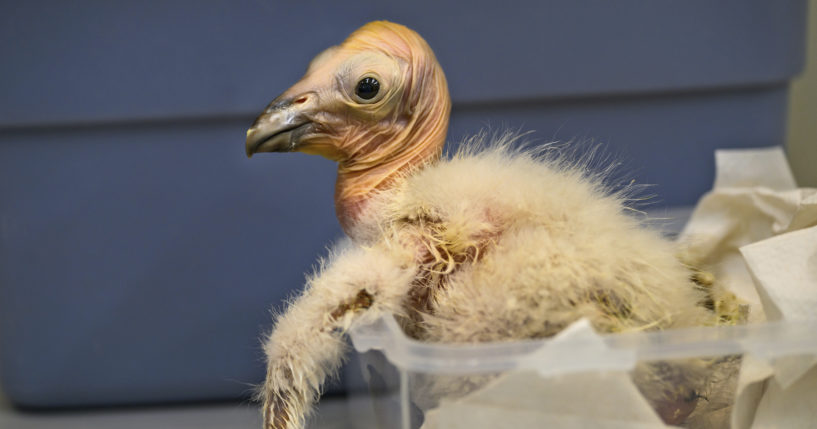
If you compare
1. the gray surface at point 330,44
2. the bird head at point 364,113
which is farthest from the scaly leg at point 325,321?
the gray surface at point 330,44

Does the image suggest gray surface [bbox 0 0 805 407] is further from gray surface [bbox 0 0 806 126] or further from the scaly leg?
the scaly leg

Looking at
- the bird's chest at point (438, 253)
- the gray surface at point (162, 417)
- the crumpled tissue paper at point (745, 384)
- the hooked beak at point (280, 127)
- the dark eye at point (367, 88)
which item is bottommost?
the gray surface at point (162, 417)

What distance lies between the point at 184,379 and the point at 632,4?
75 centimetres

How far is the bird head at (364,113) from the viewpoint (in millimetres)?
527

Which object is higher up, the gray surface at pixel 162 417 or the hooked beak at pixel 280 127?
the hooked beak at pixel 280 127

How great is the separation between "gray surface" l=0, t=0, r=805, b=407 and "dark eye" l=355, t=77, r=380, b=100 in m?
0.31

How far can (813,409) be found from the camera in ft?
1.57

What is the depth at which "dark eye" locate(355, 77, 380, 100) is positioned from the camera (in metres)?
0.53

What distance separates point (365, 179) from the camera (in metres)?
0.55

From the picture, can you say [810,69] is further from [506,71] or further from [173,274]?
[173,274]

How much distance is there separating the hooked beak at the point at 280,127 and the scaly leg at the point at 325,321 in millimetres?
118

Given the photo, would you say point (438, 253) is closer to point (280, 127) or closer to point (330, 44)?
point (280, 127)

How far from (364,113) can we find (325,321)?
0.18 meters

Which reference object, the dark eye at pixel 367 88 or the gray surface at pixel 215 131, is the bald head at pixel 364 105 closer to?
the dark eye at pixel 367 88
